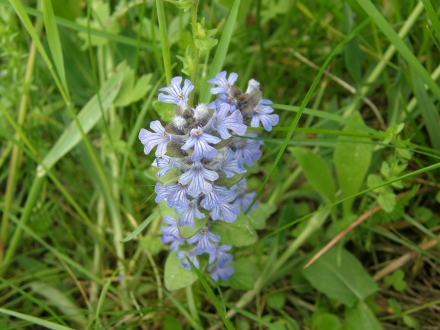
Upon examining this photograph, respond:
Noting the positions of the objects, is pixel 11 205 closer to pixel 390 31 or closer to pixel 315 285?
pixel 315 285

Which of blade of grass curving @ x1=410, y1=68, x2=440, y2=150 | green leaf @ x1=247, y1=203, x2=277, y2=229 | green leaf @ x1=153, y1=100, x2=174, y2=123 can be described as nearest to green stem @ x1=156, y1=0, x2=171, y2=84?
green leaf @ x1=153, y1=100, x2=174, y2=123

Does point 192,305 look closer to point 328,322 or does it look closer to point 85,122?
point 328,322

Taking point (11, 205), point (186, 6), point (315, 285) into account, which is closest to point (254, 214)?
point (315, 285)

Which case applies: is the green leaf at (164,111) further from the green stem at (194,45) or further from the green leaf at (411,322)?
the green leaf at (411,322)

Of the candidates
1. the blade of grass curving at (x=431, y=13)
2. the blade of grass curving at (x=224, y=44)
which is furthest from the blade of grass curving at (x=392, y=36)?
the blade of grass curving at (x=224, y=44)

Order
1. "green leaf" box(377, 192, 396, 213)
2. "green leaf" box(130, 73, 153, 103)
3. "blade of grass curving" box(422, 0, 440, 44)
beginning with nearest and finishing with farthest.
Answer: "blade of grass curving" box(422, 0, 440, 44) < "green leaf" box(377, 192, 396, 213) < "green leaf" box(130, 73, 153, 103)

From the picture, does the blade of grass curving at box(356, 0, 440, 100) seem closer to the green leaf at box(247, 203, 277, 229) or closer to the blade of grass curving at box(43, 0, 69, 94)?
the green leaf at box(247, 203, 277, 229)
